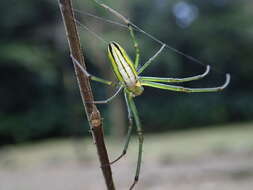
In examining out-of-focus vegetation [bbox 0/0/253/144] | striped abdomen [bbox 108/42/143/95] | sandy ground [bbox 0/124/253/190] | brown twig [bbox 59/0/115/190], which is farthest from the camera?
out-of-focus vegetation [bbox 0/0/253/144]

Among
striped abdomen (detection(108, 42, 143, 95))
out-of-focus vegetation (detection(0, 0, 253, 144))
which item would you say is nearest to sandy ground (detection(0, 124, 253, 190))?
striped abdomen (detection(108, 42, 143, 95))

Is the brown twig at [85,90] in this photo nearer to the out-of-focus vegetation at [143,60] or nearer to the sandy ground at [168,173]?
the sandy ground at [168,173]

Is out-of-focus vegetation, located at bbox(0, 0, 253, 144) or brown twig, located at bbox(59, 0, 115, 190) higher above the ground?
brown twig, located at bbox(59, 0, 115, 190)

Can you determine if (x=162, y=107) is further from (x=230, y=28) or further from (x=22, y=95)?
(x=22, y=95)

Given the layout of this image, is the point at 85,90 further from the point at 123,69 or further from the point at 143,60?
the point at 143,60

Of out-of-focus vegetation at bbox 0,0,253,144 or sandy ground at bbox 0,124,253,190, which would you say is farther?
out-of-focus vegetation at bbox 0,0,253,144

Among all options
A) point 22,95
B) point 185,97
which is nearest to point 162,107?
point 185,97

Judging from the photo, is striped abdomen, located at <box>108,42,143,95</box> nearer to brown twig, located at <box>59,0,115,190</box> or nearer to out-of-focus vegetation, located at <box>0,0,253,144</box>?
brown twig, located at <box>59,0,115,190</box>
